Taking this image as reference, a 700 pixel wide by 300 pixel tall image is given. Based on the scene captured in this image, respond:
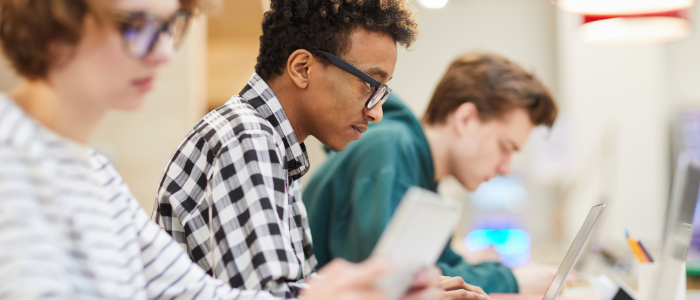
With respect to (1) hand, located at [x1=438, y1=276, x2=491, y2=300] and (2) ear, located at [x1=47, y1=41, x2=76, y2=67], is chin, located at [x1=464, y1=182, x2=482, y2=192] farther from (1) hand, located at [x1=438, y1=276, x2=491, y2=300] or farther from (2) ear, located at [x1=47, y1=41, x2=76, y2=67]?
(2) ear, located at [x1=47, y1=41, x2=76, y2=67]

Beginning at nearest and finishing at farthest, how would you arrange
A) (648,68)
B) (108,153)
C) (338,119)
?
(338,119), (108,153), (648,68)

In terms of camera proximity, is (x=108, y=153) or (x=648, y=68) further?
(x=648, y=68)

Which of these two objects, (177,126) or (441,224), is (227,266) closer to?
(441,224)

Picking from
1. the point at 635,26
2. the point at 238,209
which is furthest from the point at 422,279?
the point at 635,26

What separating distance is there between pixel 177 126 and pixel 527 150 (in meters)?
4.05

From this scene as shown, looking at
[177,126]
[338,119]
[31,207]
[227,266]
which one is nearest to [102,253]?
[31,207]

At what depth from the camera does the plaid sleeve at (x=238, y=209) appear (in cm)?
66

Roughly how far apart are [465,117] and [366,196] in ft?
1.98

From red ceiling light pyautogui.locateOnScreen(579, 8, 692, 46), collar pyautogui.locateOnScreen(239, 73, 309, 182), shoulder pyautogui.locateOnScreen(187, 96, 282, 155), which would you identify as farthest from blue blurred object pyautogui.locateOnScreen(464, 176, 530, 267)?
shoulder pyautogui.locateOnScreen(187, 96, 282, 155)

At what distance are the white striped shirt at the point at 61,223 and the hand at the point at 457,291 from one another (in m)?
0.43

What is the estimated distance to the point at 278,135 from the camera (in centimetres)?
81

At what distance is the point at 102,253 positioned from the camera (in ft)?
1.67

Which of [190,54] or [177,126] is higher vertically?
[190,54]

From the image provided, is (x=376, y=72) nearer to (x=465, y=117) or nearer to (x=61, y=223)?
(x=61, y=223)
